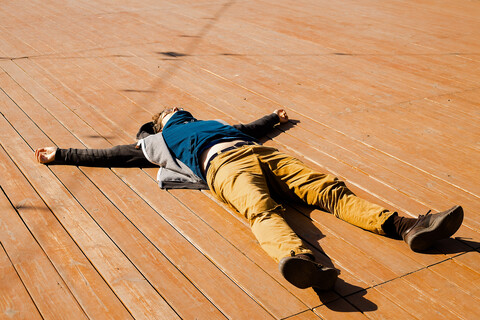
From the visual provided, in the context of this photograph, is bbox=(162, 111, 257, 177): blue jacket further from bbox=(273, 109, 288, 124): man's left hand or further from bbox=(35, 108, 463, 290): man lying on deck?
bbox=(273, 109, 288, 124): man's left hand

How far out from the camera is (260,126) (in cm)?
382

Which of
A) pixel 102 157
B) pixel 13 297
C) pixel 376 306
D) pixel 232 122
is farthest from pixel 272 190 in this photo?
pixel 13 297

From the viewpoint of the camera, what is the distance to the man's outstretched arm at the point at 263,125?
374 centimetres

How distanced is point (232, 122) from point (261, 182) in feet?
4.53

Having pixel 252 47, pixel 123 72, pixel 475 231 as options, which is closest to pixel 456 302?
pixel 475 231

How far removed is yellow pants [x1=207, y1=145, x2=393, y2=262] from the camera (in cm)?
259

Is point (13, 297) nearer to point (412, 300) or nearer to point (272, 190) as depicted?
point (272, 190)

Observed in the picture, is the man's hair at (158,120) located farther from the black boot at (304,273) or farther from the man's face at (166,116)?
the black boot at (304,273)

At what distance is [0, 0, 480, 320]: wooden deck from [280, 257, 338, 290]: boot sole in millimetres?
95

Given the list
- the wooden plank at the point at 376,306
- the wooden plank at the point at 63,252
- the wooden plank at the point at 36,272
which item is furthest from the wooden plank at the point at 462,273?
the wooden plank at the point at 36,272

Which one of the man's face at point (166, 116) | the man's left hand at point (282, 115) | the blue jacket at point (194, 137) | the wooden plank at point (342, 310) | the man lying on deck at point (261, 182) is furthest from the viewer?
the man's left hand at point (282, 115)

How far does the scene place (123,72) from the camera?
17.4 feet

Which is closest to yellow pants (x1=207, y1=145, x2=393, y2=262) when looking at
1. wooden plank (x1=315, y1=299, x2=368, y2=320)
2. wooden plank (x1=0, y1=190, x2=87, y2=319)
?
wooden plank (x1=315, y1=299, x2=368, y2=320)

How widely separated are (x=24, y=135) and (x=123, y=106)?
0.85 metres
